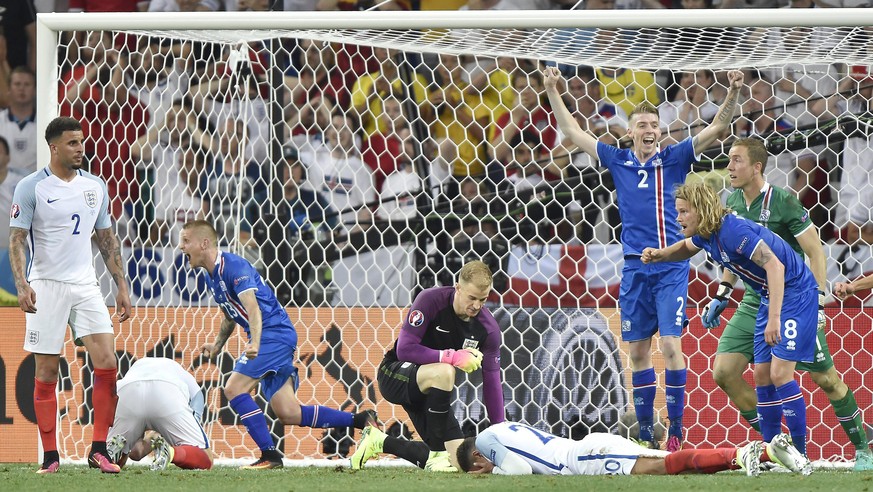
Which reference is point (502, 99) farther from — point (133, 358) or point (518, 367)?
point (133, 358)

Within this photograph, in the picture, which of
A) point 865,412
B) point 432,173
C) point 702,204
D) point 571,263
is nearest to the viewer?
point 702,204

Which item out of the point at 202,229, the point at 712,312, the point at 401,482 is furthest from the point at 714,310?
the point at 202,229

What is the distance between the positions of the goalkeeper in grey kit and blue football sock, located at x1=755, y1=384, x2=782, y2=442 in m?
1.23

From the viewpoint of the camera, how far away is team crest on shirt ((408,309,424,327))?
5.54m

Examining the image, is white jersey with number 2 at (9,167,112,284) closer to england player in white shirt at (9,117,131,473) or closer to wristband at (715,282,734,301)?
england player in white shirt at (9,117,131,473)

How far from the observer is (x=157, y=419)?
5.57 meters

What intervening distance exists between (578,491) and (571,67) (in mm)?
4306

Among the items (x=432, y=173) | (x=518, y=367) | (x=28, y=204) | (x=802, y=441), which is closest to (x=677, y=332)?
(x=802, y=441)

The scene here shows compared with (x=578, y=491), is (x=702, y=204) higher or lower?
higher

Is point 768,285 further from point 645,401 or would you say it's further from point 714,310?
point 645,401

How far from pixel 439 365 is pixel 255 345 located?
3.10ft

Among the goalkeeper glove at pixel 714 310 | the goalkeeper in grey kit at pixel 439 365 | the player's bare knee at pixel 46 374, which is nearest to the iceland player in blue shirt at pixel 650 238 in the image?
the goalkeeper glove at pixel 714 310

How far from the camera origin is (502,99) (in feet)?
25.7

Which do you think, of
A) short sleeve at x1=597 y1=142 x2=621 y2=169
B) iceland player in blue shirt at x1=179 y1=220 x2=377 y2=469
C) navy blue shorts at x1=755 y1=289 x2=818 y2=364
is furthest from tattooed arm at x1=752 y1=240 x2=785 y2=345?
iceland player in blue shirt at x1=179 y1=220 x2=377 y2=469
